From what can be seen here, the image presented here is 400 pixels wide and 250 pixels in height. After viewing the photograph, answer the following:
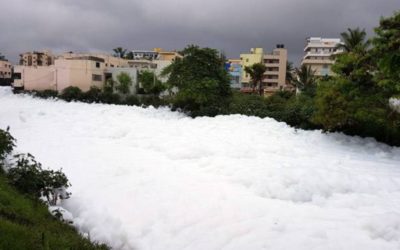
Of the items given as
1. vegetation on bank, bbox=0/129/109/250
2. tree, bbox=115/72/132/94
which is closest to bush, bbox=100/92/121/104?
tree, bbox=115/72/132/94

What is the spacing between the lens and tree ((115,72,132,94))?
129ft

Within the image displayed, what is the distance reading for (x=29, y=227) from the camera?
424cm

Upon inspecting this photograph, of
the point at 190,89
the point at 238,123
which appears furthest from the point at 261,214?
the point at 190,89

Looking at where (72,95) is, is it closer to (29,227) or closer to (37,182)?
(37,182)

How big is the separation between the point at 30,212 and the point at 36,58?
4992 cm

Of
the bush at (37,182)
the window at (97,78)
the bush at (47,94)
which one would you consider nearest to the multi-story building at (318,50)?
the window at (97,78)

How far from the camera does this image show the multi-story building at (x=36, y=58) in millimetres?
49312

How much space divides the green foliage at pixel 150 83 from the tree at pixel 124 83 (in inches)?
61.1

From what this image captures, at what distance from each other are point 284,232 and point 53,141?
36.1 feet

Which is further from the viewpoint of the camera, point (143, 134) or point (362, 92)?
point (143, 134)

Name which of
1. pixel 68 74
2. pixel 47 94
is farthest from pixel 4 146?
pixel 68 74

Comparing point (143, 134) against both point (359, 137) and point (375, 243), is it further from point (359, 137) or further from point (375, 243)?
point (375, 243)

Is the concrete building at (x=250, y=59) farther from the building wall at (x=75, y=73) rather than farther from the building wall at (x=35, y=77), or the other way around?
the building wall at (x=35, y=77)

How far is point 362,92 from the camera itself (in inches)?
536
